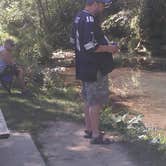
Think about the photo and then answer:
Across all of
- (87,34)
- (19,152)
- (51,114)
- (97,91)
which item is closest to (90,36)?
(87,34)

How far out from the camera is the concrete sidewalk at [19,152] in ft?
20.6

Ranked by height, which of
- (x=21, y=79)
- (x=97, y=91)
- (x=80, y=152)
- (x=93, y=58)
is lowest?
(x=80, y=152)

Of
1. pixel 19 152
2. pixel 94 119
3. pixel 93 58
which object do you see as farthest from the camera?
pixel 94 119

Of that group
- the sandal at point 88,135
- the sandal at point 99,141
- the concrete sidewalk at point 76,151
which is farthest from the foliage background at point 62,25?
the sandal at point 99,141

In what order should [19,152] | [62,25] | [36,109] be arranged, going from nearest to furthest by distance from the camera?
[19,152], [36,109], [62,25]

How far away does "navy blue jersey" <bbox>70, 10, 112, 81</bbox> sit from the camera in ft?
22.0

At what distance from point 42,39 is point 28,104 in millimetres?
7079

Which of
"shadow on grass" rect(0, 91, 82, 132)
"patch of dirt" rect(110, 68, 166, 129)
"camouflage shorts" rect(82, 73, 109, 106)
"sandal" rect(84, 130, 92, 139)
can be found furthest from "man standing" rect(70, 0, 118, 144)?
"patch of dirt" rect(110, 68, 166, 129)

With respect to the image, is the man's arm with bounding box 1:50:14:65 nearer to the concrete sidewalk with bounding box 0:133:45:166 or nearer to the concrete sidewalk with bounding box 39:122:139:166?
the concrete sidewalk with bounding box 39:122:139:166

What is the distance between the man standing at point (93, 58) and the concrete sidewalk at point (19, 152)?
30.6 inches

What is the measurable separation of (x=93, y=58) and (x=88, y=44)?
221mm

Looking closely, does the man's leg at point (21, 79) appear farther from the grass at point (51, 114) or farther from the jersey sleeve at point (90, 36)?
the jersey sleeve at point (90, 36)

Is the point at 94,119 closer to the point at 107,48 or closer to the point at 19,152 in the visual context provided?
the point at 107,48

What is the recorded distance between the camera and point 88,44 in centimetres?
670
